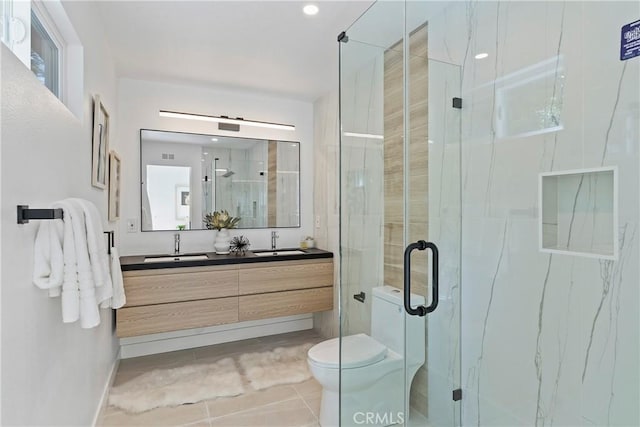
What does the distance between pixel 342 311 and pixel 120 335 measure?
1806 mm

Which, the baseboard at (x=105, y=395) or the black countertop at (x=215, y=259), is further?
the black countertop at (x=215, y=259)

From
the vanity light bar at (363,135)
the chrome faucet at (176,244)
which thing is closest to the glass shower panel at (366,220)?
the vanity light bar at (363,135)

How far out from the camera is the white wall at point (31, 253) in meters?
0.92

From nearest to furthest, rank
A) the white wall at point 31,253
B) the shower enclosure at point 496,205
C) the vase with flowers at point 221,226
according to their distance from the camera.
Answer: the white wall at point 31,253 → the shower enclosure at point 496,205 → the vase with flowers at point 221,226

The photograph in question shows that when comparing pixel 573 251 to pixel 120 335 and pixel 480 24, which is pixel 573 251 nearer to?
pixel 480 24

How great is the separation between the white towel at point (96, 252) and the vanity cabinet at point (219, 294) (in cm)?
151

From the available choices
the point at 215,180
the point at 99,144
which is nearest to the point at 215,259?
the point at 215,180

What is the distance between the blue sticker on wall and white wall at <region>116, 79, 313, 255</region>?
2.92 meters

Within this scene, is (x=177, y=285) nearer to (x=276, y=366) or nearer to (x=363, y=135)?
(x=276, y=366)

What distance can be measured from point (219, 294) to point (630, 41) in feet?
9.64

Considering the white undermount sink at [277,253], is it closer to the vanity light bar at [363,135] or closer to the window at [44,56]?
the vanity light bar at [363,135]

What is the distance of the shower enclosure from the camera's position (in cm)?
122

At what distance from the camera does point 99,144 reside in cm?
209

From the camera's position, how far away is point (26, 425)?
1021mm
